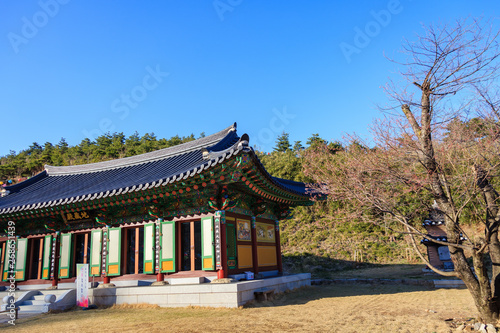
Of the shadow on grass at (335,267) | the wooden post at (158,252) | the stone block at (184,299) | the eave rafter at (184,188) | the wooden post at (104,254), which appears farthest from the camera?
the shadow on grass at (335,267)

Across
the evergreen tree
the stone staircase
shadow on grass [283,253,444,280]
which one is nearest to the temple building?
the stone staircase

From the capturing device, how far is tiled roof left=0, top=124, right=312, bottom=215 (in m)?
10.8

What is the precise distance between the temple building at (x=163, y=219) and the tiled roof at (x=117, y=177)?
0.22ft

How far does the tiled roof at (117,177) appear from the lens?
10820 mm

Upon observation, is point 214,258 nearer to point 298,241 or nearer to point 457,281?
point 457,281

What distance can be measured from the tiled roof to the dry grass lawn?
346 centimetres

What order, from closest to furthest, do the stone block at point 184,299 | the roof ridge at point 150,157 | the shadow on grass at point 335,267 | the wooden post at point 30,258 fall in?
the stone block at point 184,299
the wooden post at point 30,258
the roof ridge at point 150,157
the shadow on grass at point 335,267

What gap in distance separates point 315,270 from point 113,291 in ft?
47.9

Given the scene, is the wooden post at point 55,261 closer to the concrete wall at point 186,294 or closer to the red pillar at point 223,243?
the concrete wall at point 186,294

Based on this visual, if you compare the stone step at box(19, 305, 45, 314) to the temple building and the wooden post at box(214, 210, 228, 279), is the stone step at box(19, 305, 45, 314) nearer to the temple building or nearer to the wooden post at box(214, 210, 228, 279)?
the temple building

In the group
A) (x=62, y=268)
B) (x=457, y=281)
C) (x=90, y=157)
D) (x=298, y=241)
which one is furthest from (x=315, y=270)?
(x=90, y=157)

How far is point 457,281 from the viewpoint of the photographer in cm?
1259

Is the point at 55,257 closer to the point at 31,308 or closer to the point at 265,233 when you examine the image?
the point at 31,308

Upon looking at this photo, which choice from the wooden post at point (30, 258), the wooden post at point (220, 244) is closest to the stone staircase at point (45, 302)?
the wooden post at point (30, 258)
